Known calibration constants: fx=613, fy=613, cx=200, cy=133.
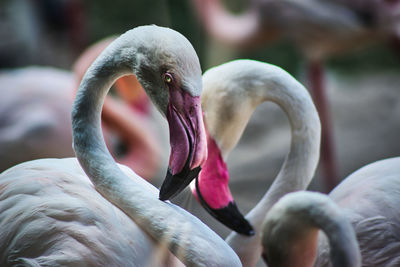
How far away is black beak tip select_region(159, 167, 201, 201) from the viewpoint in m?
1.46

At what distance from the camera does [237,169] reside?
4164 millimetres

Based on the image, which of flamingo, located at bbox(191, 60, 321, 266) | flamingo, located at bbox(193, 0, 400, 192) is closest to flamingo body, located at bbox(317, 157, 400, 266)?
flamingo, located at bbox(191, 60, 321, 266)

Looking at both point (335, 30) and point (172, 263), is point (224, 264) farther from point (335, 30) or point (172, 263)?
point (335, 30)

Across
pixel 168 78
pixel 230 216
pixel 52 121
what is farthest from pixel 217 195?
pixel 52 121

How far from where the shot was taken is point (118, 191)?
1.58 meters

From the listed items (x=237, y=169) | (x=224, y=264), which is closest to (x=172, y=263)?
(x=224, y=264)

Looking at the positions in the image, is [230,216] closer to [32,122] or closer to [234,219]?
[234,219]

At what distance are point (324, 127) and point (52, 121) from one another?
2034mm

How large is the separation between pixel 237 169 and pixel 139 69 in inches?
108

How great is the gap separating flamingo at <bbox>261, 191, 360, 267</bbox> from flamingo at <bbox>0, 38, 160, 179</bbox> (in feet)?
6.81

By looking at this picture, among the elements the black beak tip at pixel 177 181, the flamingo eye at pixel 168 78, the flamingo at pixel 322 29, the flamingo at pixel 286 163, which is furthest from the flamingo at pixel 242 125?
the flamingo at pixel 322 29

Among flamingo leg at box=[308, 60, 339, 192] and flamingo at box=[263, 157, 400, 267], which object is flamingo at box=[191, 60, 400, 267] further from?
flamingo leg at box=[308, 60, 339, 192]

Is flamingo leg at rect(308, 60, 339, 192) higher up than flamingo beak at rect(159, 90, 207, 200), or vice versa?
flamingo beak at rect(159, 90, 207, 200)

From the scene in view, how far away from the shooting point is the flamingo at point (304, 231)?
1.31m
